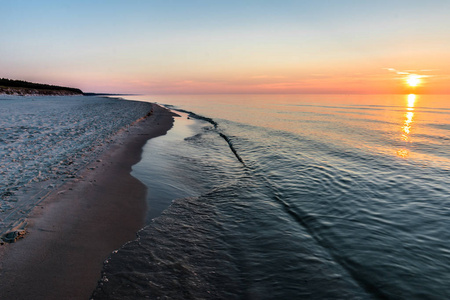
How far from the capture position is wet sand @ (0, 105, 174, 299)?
428 cm

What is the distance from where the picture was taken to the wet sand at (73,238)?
428cm

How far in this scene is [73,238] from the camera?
5.78m

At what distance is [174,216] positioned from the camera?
25.0ft

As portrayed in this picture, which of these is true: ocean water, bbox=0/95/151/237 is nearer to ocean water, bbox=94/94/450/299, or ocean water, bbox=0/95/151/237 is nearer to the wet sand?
the wet sand

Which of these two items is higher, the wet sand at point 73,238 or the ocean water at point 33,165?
the ocean water at point 33,165

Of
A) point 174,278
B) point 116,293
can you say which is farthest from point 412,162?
point 116,293

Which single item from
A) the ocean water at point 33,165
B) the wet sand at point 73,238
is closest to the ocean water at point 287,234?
the wet sand at point 73,238

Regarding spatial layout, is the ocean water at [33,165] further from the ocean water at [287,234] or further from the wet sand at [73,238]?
the ocean water at [287,234]

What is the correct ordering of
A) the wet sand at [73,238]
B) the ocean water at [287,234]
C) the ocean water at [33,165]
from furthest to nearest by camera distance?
the ocean water at [33,165] → the ocean water at [287,234] → the wet sand at [73,238]

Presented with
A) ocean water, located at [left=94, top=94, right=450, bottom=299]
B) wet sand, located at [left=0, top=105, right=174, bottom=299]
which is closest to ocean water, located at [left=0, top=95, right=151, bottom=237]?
wet sand, located at [left=0, top=105, right=174, bottom=299]

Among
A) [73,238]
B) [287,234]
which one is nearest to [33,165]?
[73,238]

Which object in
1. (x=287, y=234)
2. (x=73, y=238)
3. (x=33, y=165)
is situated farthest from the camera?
(x=33, y=165)

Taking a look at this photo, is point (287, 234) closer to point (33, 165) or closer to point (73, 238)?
point (73, 238)

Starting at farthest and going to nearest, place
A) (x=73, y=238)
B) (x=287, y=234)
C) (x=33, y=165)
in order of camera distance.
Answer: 1. (x=33, y=165)
2. (x=287, y=234)
3. (x=73, y=238)
